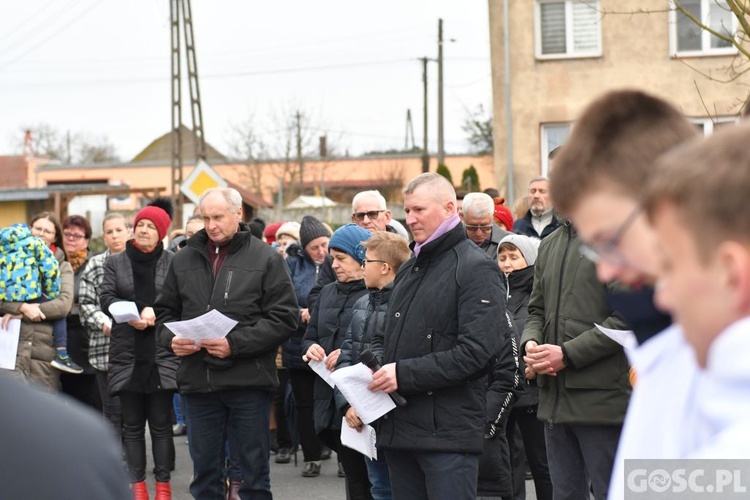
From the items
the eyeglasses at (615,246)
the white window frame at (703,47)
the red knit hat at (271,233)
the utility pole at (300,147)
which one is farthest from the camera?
the utility pole at (300,147)

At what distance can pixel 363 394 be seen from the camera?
5879 millimetres

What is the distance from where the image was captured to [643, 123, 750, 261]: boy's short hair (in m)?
1.56

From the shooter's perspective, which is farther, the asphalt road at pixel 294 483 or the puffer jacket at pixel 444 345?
the asphalt road at pixel 294 483

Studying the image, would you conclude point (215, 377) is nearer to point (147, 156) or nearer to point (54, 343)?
point (54, 343)

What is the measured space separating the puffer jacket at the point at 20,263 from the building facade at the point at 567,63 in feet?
62.0

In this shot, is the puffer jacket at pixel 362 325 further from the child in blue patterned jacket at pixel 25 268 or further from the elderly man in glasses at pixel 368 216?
the child in blue patterned jacket at pixel 25 268

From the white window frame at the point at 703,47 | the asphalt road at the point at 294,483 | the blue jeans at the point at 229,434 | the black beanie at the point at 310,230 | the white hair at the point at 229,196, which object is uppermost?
the white window frame at the point at 703,47

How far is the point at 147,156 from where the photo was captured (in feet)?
288

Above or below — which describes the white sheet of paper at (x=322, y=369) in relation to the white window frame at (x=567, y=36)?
below

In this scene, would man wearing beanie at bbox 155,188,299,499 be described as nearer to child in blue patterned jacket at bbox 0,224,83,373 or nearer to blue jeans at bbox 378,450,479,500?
blue jeans at bbox 378,450,479,500

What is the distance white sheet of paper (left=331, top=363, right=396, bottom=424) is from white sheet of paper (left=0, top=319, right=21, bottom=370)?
3935mm

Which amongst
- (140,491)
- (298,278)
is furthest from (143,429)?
(298,278)

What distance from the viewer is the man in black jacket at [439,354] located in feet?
18.5

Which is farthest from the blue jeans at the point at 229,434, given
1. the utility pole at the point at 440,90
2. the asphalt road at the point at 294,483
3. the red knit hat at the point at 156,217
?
the utility pole at the point at 440,90
